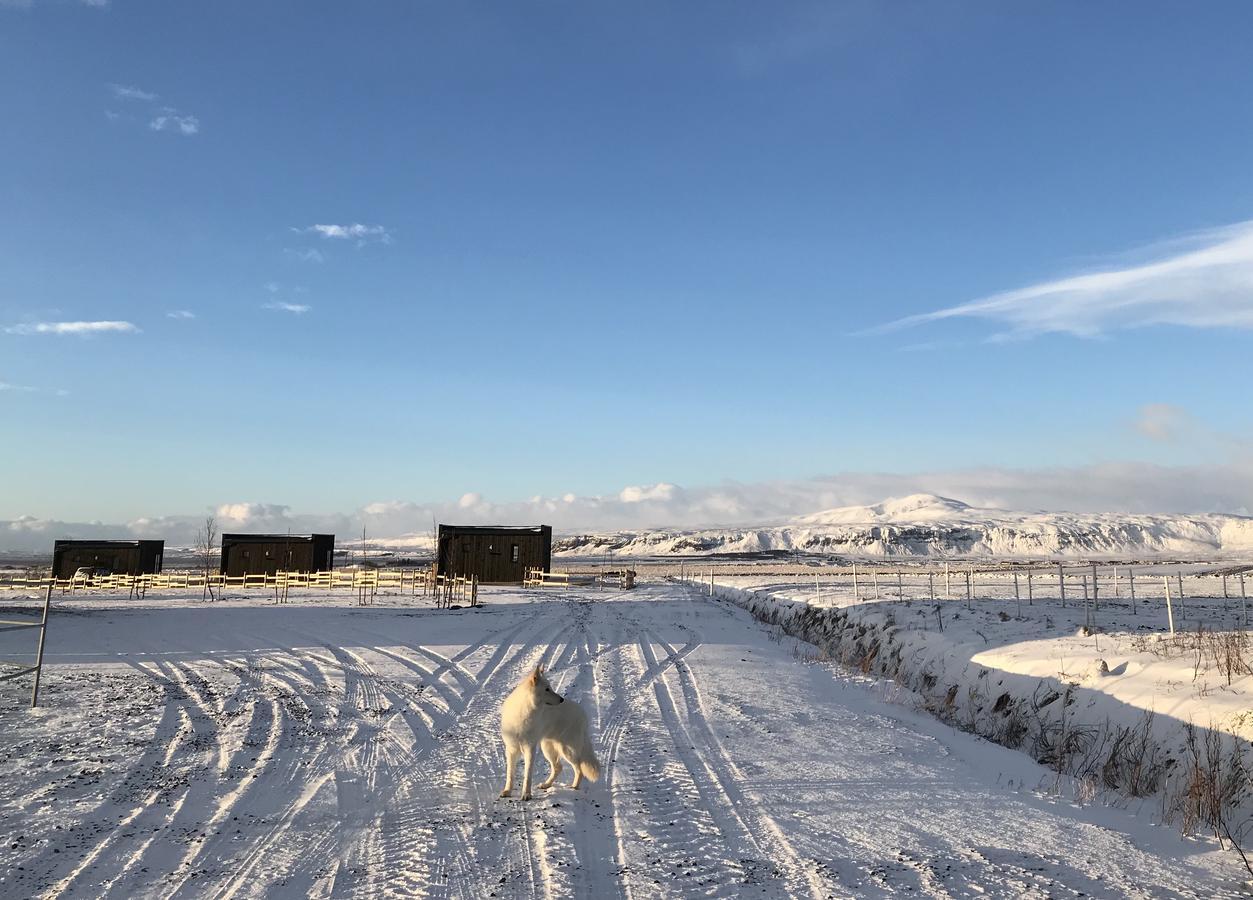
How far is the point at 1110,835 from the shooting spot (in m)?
6.69

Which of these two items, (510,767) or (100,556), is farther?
(100,556)

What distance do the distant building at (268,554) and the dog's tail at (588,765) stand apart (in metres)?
51.9

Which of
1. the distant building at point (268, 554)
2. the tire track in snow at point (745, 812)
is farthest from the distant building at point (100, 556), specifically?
the tire track in snow at point (745, 812)

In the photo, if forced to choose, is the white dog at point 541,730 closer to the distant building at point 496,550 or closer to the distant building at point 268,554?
the distant building at point 496,550

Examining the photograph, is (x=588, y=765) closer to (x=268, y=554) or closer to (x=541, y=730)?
(x=541, y=730)

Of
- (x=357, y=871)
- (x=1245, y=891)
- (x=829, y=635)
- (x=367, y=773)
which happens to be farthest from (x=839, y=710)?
(x=829, y=635)

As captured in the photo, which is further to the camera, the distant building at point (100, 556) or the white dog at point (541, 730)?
the distant building at point (100, 556)

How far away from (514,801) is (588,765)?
76 centimetres

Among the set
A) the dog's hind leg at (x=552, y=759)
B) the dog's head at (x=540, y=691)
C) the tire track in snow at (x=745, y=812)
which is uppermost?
the dog's head at (x=540, y=691)

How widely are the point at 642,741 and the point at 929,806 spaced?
3511 millimetres

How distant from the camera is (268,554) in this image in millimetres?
54812

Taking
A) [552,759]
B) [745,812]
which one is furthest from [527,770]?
[745,812]

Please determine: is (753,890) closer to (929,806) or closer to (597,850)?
(597,850)

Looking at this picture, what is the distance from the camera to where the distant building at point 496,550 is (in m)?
53.1
